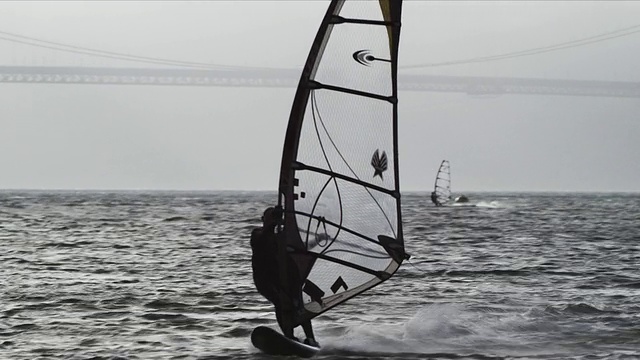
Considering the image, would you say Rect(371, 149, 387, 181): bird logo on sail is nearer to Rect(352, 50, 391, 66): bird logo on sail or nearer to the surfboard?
Rect(352, 50, 391, 66): bird logo on sail

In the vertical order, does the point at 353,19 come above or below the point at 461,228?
above

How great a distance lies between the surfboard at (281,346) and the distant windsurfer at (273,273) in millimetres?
88

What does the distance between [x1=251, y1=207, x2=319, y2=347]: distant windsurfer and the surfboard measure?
0.09m

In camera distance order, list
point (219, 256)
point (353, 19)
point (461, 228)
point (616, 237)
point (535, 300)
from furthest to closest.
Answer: point (461, 228)
point (616, 237)
point (219, 256)
point (535, 300)
point (353, 19)

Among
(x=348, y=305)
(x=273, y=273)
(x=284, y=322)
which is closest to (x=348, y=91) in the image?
(x=273, y=273)

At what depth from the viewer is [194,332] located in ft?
32.0

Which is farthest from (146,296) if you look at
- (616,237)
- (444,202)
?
(444,202)

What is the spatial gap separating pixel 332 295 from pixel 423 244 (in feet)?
48.8

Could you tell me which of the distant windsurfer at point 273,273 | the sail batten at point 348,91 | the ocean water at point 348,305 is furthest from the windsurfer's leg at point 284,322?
the sail batten at point 348,91

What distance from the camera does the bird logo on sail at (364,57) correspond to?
816cm

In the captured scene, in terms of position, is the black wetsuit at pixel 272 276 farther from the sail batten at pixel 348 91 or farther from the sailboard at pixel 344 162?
the sail batten at pixel 348 91

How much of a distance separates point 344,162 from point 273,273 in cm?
97

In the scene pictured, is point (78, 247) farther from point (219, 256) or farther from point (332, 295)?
point (332, 295)

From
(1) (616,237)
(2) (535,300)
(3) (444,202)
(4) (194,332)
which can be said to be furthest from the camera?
(3) (444,202)
